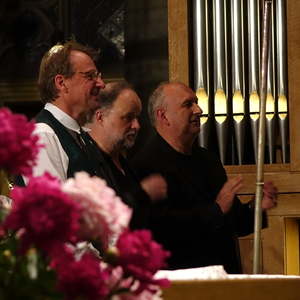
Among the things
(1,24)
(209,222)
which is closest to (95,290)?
(209,222)

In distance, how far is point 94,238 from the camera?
1506mm

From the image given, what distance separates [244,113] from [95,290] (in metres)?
5.49

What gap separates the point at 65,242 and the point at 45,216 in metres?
0.07

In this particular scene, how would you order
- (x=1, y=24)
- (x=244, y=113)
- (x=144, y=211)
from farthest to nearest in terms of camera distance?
(x=1, y=24) < (x=244, y=113) < (x=144, y=211)

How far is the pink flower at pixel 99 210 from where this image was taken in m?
1.49

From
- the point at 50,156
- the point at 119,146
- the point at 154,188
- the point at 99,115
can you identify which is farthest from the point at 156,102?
the point at 50,156

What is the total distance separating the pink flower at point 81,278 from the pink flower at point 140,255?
45mm

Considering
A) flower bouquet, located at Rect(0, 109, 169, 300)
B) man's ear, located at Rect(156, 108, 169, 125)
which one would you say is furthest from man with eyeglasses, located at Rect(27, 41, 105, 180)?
flower bouquet, located at Rect(0, 109, 169, 300)

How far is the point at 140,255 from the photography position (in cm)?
150

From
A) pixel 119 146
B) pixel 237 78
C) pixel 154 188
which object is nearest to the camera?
pixel 154 188

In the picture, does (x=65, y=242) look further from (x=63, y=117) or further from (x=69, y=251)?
(x=63, y=117)

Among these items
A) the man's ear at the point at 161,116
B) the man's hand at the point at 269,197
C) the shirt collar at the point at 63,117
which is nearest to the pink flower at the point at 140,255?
the shirt collar at the point at 63,117

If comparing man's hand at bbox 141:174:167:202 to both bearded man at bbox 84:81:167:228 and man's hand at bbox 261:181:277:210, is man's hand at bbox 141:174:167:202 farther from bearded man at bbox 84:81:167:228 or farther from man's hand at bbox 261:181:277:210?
man's hand at bbox 261:181:277:210

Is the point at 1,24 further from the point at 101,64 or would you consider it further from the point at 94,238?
the point at 94,238
